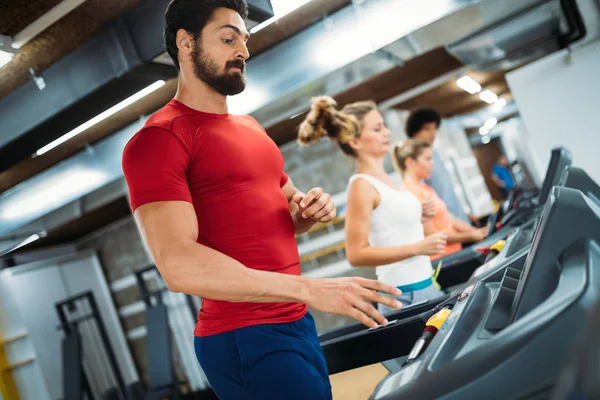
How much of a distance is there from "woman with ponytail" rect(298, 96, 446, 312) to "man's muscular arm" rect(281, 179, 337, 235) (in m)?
0.62

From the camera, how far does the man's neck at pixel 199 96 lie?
42.3 inches

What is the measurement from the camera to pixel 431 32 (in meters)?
3.21

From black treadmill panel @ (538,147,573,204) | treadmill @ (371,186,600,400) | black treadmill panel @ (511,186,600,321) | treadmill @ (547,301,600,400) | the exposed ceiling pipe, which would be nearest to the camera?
treadmill @ (547,301,600,400)

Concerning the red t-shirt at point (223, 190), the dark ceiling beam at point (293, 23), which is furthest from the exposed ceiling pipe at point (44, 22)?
the red t-shirt at point (223, 190)

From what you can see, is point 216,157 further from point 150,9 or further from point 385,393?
point 150,9

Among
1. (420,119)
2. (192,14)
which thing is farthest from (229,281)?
(420,119)

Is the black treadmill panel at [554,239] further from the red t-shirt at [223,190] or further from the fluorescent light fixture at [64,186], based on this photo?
the fluorescent light fixture at [64,186]

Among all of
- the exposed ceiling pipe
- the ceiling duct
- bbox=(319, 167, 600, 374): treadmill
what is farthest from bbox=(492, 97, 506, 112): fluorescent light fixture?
bbox=(319, 167, 600, 374): treadmill

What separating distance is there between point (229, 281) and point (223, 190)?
22 cm

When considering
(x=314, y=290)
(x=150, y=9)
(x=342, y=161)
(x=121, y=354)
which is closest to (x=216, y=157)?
(x=314, y=290)

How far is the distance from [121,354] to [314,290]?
6.51m

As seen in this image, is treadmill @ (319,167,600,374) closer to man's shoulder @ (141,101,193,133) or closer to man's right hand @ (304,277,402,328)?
man's right hand @ (304,277,402,328)

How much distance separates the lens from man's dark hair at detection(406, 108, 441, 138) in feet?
11.3

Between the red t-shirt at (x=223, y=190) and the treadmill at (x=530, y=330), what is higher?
the red t-shirt at (x=223, y=190)
